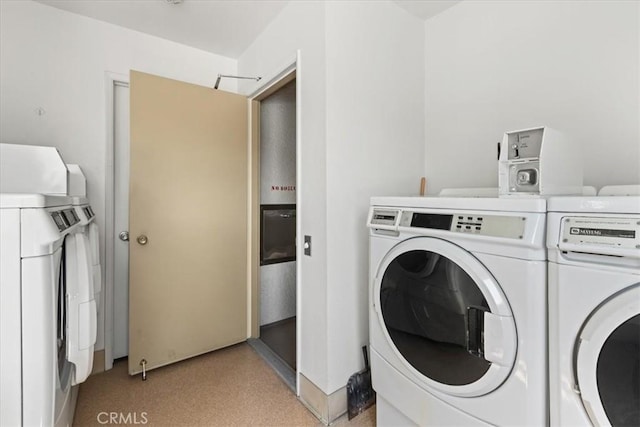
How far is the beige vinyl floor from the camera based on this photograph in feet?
5.21

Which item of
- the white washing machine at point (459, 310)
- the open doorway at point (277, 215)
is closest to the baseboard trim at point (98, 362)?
the open doorway at point (277, 215)

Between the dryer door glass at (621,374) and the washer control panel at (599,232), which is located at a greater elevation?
the washer control panel at (599,232)

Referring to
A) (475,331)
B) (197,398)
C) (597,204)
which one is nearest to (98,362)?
(197,398)

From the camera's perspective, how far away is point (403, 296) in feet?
4.04

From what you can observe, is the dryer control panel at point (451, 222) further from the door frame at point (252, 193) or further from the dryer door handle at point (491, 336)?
the door frame at point (252, 193)

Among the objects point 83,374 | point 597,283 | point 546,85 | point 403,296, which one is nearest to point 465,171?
point 546,85

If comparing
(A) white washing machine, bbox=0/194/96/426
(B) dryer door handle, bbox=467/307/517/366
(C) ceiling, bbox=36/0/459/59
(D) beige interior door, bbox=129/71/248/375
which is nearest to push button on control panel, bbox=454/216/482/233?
(B) dryer door handle, bbox=467/307/517/366

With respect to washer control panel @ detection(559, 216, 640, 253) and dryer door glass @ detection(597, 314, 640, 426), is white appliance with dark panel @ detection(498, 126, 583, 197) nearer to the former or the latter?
washer control panel @ detection(559, 216, 640, 253)

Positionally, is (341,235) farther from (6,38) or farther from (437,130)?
(6,38)

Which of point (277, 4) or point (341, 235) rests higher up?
point (277, 4)

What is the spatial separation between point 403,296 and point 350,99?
1.09 m

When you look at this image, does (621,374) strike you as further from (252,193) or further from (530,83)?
(252,193)

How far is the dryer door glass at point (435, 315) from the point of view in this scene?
99 cm

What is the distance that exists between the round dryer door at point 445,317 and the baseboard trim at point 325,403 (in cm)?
58
